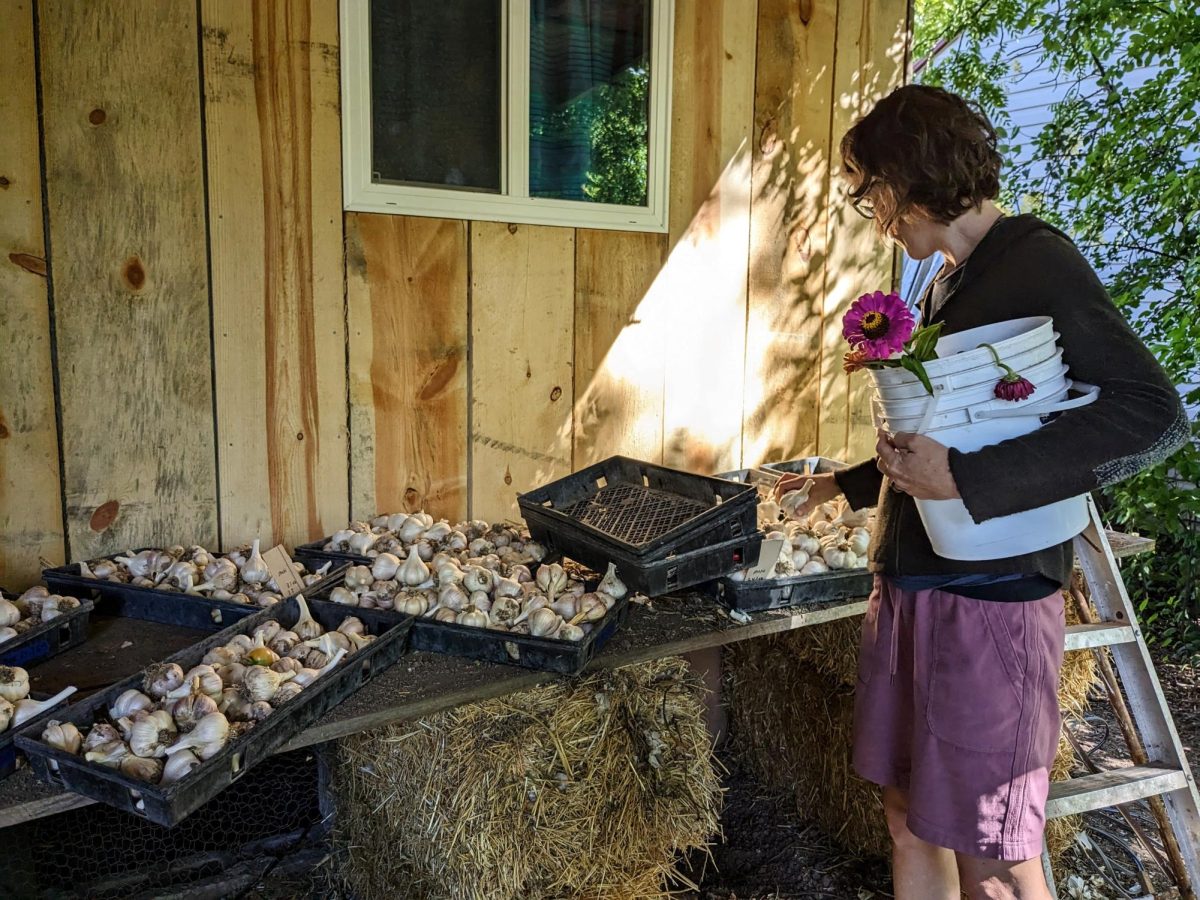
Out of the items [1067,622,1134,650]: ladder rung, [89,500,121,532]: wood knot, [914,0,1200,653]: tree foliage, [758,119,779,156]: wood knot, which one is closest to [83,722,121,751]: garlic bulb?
[89,500,121,532]: wood knot

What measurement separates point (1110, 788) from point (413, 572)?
1.71 metres

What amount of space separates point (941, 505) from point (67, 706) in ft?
4.78

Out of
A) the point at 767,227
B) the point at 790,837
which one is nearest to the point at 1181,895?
the point at 790,837

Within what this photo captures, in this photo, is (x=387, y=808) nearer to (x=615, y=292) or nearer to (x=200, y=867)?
(x=200, y=867)

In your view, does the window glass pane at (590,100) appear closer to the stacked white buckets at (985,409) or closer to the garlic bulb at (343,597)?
the garlic bulb at (343,597)

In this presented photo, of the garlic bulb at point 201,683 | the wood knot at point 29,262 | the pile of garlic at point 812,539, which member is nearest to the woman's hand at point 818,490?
the pile of garlic at point 812,539

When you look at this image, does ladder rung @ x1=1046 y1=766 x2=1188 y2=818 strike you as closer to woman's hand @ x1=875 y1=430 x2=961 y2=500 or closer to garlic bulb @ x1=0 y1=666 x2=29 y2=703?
woman's hand @ x1=875 y1=430 x2=961 y2=500

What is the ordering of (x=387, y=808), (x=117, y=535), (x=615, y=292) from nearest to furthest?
(x=387, y=808) → (x=117, y=535) → (x=615, y=292)

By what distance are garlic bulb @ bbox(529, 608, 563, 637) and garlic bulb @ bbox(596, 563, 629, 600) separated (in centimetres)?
15

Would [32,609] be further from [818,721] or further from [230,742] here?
[818,721]

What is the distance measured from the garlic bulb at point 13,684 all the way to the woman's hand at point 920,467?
1495 millimetres

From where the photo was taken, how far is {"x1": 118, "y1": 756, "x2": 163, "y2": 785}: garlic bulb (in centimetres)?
129

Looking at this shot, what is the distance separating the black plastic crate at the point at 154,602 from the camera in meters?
1.87

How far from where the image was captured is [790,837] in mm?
2957
